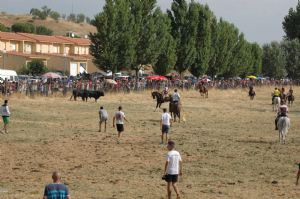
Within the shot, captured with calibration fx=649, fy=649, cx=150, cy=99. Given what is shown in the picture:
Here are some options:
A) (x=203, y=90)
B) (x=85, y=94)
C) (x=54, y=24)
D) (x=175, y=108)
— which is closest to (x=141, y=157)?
(x=175, y=108)

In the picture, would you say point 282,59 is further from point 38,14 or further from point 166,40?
point 38,14

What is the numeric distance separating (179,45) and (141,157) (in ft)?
187

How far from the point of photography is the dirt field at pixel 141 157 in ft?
57.3

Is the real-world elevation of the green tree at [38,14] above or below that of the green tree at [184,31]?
above

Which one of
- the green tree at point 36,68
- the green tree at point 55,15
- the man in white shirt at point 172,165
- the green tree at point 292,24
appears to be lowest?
the man in white shirt at point 172,165

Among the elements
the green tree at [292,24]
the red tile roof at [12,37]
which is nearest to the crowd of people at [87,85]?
the red tile roof at [12,37]

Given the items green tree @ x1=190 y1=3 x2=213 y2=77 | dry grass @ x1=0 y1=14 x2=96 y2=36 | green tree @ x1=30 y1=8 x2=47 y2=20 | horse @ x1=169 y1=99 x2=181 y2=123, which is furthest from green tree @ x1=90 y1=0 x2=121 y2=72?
green tree @ x1=30 y1=8 x2=47 y2=20

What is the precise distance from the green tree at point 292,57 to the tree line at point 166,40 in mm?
14291

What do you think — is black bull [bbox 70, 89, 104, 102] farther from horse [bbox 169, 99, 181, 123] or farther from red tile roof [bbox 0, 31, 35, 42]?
red tile roof [bbox 0, 31, 35, 42]

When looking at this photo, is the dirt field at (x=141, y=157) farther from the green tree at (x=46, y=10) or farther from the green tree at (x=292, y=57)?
the green tree at (x=46, y=10)

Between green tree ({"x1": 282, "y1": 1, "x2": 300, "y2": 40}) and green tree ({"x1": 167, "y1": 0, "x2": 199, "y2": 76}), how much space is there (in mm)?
40628

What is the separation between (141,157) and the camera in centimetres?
2302

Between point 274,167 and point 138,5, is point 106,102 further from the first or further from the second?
point 274,167

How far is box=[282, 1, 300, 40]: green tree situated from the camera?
117 meters
